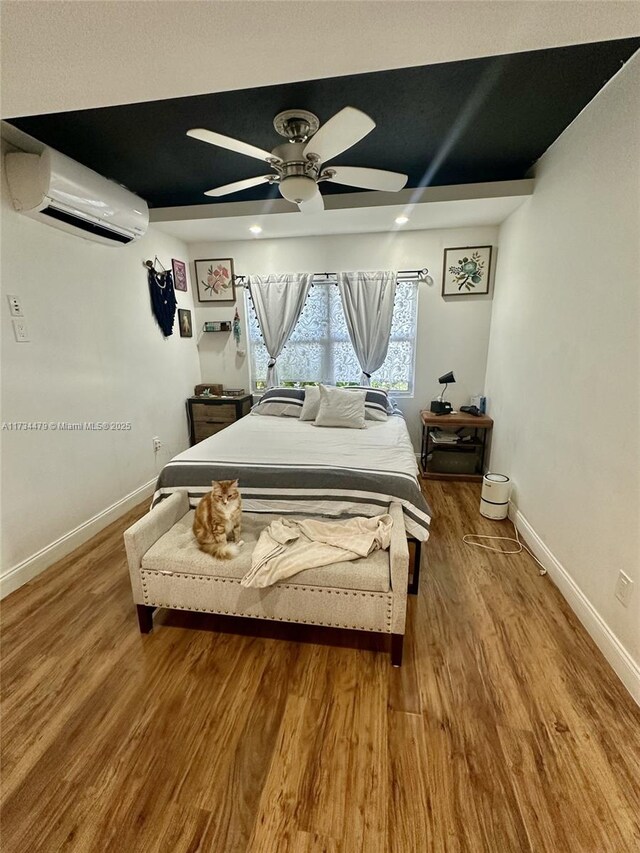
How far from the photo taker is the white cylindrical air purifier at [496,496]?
9.31 feet

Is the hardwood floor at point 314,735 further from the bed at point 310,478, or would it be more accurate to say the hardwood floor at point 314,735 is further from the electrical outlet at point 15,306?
the electrical outlet at point 15,306

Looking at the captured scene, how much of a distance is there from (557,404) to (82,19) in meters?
2.63

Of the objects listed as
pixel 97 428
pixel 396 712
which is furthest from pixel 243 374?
pixel 396 712

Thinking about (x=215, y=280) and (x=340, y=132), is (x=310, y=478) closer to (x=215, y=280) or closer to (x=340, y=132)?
(x=340, y=132)

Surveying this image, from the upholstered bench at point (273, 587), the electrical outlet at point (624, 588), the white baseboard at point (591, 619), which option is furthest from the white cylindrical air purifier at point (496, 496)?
the upholstered bench at point (273, 587)

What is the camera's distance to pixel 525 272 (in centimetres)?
278

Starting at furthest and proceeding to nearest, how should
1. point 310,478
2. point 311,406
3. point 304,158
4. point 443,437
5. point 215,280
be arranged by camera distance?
1. point 215,280
2. point 443,437
3. point 311,406
4. point 310,478
5. point 304,158

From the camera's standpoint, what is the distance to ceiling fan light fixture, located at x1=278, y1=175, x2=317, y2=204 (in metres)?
1.94

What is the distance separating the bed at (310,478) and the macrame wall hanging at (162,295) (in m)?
1.66

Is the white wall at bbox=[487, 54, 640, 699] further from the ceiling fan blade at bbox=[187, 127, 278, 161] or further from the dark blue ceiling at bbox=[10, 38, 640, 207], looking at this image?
the ceiling fan blade at bbox=[187, 127, 278, 161]

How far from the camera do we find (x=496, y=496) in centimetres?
286

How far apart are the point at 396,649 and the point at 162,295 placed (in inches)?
137

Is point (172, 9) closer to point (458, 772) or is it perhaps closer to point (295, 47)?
point (295, 47)

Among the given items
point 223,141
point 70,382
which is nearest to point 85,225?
point 70,382
